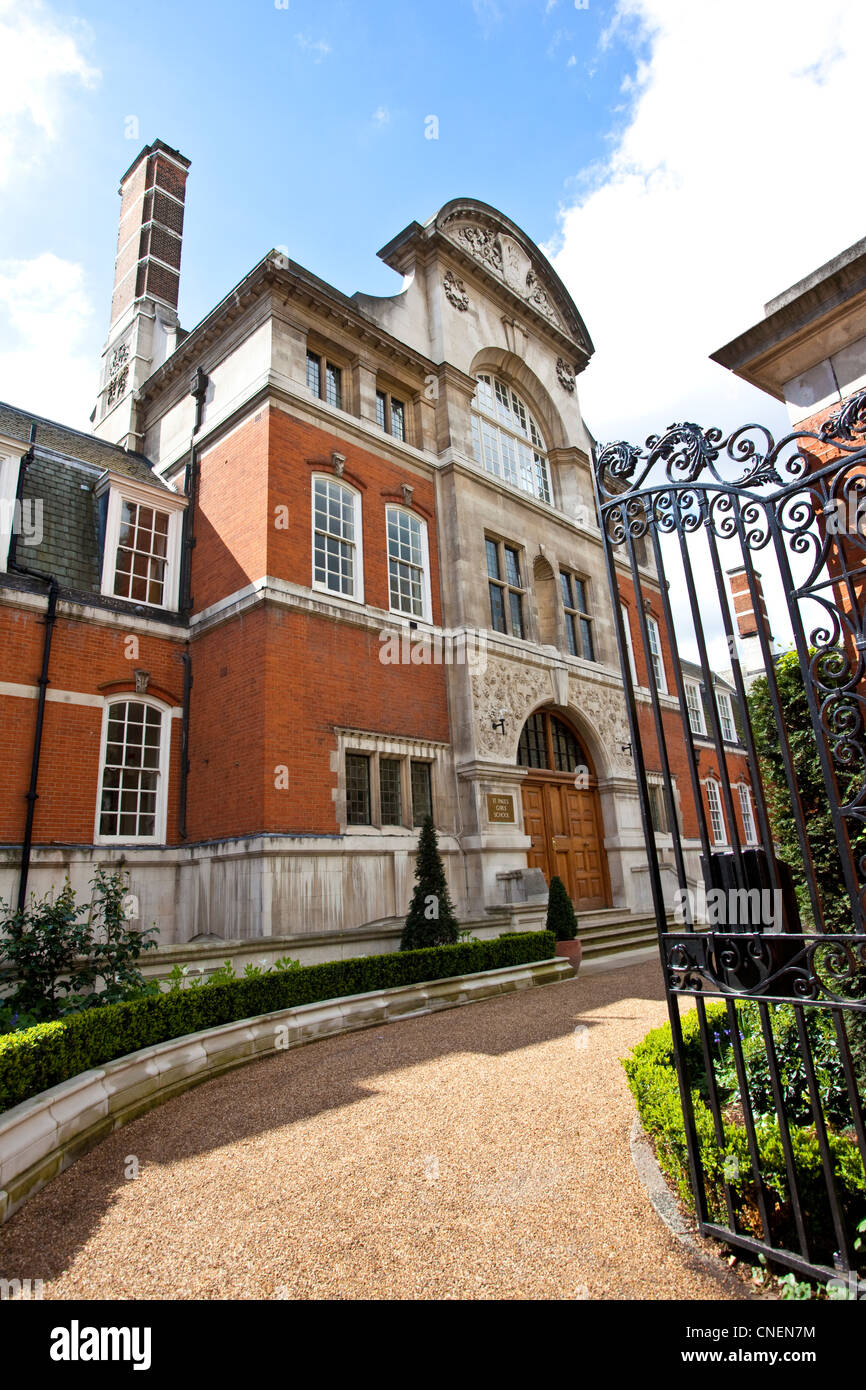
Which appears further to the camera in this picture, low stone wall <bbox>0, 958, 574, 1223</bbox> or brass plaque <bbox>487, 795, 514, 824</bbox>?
brass plaque <bbox>487, 795, 514, 824</bbox>

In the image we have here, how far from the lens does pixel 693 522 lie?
394 centimetres

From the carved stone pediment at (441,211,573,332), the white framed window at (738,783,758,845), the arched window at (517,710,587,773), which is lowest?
the white framed window at (738,783,758,845)

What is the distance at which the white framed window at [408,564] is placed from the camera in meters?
15.2

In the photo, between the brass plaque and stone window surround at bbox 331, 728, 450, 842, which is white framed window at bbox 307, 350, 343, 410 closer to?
stone window surround at bbox 331, 728, 450, 842

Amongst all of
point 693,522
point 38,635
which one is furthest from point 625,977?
point 38,635

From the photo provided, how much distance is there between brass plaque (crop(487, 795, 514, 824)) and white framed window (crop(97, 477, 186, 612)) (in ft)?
24.9

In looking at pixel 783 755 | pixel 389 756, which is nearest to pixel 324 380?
pixel 389 756

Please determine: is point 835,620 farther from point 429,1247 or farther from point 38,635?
point 38,635

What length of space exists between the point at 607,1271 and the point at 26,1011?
5.75 metres

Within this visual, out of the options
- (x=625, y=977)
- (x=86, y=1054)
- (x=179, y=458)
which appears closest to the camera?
(x=86, y=1054)

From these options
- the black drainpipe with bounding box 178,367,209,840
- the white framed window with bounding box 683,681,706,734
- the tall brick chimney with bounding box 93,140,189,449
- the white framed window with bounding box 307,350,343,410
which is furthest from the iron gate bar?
the white framed window with bounding box 683,681,706,734

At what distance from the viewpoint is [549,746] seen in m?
17.3

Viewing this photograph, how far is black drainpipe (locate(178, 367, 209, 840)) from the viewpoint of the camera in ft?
43.9
